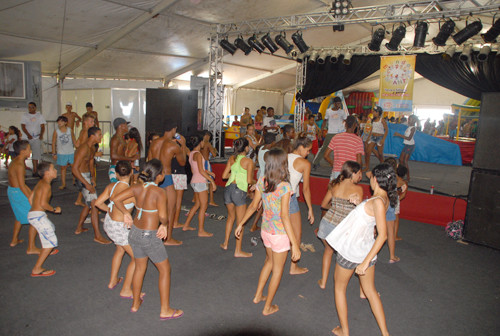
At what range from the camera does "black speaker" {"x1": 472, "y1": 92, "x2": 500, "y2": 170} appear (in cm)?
496

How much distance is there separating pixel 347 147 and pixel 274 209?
257 centimetres

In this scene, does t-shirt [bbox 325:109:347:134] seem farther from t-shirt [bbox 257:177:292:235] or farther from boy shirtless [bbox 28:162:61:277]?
boy shirtless [bbox 28:162:61:277]

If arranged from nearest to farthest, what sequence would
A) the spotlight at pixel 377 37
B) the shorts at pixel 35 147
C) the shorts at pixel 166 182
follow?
the shorts at pixel 166 182 < the spotlight at pixel 377 37 < the shorts at pixel 35 147

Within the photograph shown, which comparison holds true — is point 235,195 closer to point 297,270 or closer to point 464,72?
point 297,270

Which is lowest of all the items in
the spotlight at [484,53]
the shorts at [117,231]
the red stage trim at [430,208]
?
the red stage trim at [430,208]

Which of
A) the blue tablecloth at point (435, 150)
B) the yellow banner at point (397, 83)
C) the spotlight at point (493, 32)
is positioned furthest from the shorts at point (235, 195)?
the blue tablecloth at point (435, 150)

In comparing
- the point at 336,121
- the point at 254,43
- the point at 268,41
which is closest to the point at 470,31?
the point at 336,121

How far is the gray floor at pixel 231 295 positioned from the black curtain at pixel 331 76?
26.5 feet

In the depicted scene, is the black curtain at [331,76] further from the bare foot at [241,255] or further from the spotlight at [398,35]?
the bare foot at [241,255]

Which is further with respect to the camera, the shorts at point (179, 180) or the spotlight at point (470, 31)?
the spotlight at point (470, 31)

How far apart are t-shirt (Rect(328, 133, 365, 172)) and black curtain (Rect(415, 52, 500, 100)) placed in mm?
7066

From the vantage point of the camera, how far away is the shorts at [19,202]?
169 inches

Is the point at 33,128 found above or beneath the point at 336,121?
beneath

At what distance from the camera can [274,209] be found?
3061 millimetres
